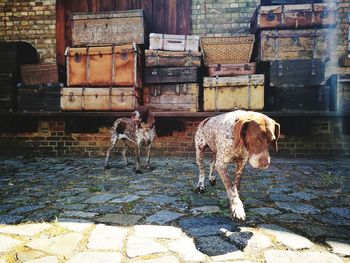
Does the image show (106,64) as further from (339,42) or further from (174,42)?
(339,42)

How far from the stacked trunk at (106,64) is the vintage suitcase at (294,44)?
9.86ft

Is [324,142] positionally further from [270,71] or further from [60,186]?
[60,186]

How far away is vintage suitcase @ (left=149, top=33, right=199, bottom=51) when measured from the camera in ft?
22.4

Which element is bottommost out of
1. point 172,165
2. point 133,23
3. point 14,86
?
point 172,165

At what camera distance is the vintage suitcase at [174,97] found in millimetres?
6789

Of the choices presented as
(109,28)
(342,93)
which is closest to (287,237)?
(342,93)

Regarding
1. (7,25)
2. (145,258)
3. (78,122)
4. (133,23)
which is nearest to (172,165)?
(78,122)

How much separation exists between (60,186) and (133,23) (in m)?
4.44

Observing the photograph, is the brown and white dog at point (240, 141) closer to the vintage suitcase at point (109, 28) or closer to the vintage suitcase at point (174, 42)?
the vintage suitcase at point (174, 42)

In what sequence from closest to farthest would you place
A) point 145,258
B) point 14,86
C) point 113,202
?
point 145,258 → point 113,202 → point 14,86

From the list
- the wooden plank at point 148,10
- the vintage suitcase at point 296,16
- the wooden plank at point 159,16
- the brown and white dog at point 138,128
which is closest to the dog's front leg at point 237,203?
the brown and white dog at point 138,128

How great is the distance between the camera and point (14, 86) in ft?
24.0

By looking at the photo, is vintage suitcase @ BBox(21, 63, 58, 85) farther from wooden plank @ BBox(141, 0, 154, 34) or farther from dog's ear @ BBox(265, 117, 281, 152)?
dog's ear @ BBox(265, 117, 281, 152)

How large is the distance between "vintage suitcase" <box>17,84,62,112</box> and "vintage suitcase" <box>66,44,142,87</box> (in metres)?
0.56
